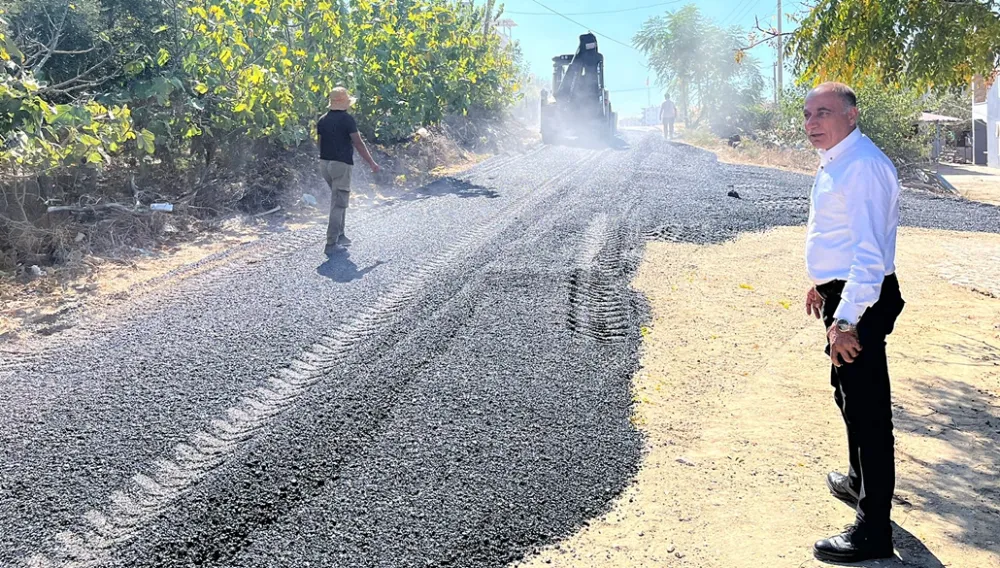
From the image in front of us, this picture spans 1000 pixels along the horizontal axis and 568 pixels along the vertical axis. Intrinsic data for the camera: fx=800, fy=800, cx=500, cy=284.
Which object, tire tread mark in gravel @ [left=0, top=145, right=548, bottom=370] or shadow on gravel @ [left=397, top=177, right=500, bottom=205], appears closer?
tire tread mark in gravel @ [left=0, top=145, right=548, bottom=370]

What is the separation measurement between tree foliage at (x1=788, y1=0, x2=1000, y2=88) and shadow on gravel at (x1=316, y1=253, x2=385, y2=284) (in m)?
4.29

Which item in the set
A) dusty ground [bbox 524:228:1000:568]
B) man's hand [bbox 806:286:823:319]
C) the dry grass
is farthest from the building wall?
man's hand [bbox 806:286:823:319]

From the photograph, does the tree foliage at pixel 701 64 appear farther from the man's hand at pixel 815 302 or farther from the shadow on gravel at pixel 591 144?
the man's hand at pixel 815 302

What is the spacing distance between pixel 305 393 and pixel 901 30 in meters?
5.04

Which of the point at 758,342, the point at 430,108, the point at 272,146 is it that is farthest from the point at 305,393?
the point at 430,108

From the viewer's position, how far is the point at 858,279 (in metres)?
2.87

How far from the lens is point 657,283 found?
24.7ft

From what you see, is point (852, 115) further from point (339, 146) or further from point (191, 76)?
point (191, 76)

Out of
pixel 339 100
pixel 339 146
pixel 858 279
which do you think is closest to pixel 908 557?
pixel 858 279

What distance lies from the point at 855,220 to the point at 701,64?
49630mm

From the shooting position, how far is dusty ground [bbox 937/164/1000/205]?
55.2 feet

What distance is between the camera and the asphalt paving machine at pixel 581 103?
89.9 ft

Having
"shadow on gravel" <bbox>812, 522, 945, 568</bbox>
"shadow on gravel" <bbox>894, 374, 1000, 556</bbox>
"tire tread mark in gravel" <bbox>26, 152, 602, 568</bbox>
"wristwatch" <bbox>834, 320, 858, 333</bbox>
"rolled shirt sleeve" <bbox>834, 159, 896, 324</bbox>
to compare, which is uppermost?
"rolled shirt sleeve" <bbox>834, 159, 896, 324</bbox>

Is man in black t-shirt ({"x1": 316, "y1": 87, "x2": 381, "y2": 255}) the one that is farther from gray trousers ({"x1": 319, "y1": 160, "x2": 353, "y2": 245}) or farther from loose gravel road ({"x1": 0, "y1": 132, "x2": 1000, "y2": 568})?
loose gravel road ({"x1": 0, "y1": 132, "x2": 1000, "y2": 568})
